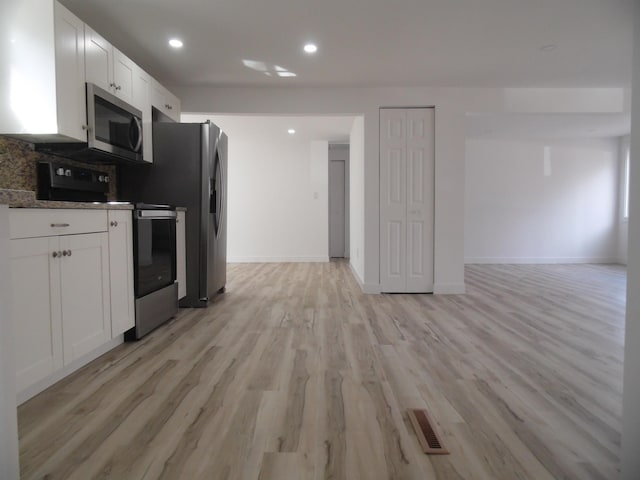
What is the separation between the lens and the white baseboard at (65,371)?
72.6 inches

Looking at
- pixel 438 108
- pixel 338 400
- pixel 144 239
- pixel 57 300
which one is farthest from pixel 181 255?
pixel 438 108

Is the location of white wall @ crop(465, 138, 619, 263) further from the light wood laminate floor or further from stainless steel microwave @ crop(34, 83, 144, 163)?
stainless steel microwave @ crop(34, 83, 144, 163)

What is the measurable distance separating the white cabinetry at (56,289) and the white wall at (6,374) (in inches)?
→ 22.2

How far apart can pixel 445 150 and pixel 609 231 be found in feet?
17.4

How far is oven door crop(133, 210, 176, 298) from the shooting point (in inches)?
109

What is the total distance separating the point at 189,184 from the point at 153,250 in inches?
35.6

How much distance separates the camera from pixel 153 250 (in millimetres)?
2994

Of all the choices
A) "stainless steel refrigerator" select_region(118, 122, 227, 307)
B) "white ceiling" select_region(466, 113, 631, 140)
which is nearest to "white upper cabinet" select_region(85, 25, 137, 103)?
"stainless steel refrigerator" select_region(118, 122, 227, 307)

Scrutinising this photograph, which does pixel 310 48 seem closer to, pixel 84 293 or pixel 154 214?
pixel 154 214

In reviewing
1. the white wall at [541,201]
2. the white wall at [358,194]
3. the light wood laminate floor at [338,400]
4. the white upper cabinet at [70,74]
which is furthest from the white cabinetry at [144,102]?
the white wall at [541,201]

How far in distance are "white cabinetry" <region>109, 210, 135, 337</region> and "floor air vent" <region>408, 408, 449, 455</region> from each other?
6.23ft

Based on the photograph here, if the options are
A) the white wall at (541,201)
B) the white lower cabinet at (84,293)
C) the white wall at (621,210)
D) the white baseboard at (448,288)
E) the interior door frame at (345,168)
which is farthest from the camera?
the interior door frame at (345,168)

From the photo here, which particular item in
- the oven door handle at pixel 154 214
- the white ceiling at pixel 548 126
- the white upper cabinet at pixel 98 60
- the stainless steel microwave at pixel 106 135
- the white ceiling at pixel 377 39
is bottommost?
the oven door handle at pixel 154 214

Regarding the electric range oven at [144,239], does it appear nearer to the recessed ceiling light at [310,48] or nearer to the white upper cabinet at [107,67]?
the white upper cabinet at [107,67]
